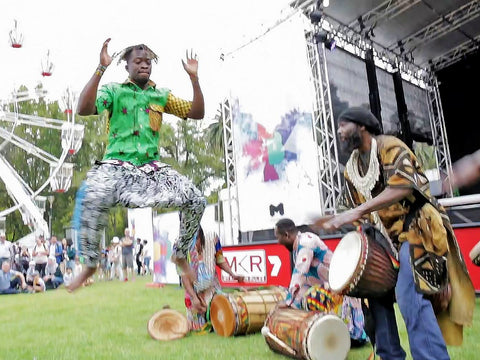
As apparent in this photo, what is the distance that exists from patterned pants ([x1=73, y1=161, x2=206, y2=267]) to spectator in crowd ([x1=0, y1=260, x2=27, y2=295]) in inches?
470

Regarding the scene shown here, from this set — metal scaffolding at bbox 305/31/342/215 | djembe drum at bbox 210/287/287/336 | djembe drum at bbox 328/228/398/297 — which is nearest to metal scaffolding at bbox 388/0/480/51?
metal scaffolding at bbox 305/31/342/215

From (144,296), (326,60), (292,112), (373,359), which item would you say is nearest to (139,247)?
(144,296)

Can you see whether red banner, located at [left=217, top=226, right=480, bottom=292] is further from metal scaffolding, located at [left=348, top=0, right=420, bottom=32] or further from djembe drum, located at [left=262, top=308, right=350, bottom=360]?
metal scaffolding, located at [left=348, top=0, right=420, bottom=32]

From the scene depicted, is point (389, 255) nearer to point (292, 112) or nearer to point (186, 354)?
point (186, 354)

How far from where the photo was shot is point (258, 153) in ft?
38.9

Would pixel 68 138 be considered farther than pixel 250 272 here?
Yes

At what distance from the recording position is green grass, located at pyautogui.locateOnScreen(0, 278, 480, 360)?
15.1ft

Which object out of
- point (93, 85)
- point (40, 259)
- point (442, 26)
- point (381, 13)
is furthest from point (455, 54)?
point (40, 259)

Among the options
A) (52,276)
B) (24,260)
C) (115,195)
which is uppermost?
(24,260)

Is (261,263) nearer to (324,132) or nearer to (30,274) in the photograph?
Result: (324,132)

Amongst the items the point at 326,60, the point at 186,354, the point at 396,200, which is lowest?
the point at 186,354

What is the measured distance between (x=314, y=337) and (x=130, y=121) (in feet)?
8.55

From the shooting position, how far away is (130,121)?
262cm

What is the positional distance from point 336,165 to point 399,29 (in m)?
5.18
